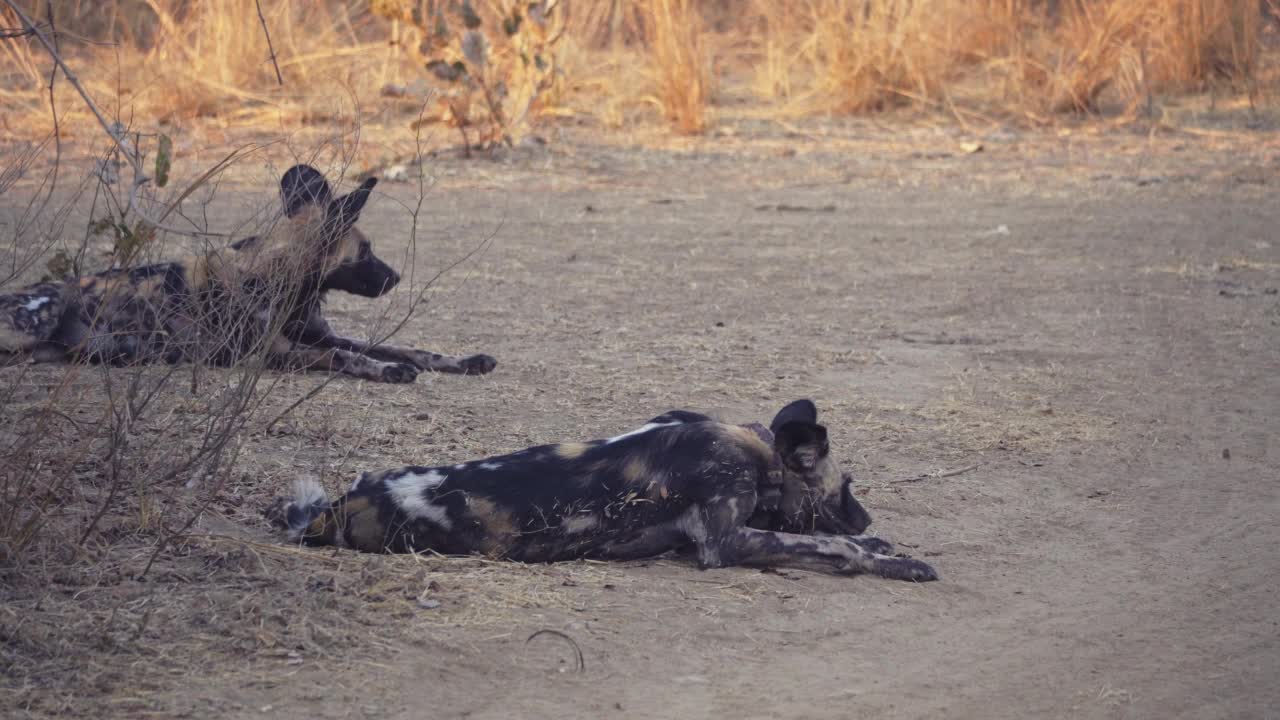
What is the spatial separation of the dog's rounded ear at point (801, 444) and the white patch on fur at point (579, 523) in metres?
0.50

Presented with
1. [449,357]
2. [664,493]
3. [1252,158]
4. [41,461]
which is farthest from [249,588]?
[1252,158]

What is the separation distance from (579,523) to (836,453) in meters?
1.24

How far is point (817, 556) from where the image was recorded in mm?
3258

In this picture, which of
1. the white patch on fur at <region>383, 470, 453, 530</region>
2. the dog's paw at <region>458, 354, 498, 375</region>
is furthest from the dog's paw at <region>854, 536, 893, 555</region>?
the dog's paw at <region>458, 354, 498, 375</region>

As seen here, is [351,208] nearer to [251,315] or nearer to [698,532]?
[251,315]

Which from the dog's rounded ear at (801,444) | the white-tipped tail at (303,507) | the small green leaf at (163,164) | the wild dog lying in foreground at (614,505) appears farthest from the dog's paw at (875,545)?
the small green leaf at (163,164)

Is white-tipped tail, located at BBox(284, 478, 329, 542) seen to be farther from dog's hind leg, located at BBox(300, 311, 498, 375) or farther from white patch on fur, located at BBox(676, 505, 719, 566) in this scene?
dog's hind leg, located at BBox(300, 311, 498, 375)

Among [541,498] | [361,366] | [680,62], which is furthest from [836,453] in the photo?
[680,62]

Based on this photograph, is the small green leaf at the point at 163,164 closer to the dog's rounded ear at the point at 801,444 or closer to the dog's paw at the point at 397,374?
the dog's rounded ear at the point at 801,444

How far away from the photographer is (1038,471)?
13.5 ft

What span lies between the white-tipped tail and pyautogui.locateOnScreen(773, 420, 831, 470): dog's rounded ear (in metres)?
1.11

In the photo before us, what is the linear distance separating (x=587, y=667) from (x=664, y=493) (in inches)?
26.4

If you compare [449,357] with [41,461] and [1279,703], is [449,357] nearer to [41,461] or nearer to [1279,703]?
[41,461]

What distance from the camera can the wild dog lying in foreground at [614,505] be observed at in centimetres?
318
